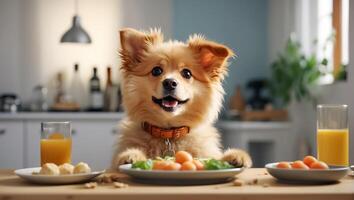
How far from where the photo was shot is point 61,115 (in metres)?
4.25

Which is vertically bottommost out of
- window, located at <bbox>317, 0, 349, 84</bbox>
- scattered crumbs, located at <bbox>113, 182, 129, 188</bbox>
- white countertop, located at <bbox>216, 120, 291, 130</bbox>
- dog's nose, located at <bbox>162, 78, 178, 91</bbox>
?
scattered crumbs, located at <bbox>113, 182, 129, 188</bbox>

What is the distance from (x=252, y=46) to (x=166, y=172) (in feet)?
12.5

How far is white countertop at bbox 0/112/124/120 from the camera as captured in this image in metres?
4.16

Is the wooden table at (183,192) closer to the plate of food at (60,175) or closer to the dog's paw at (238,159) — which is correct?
the plate of food at (60,175)

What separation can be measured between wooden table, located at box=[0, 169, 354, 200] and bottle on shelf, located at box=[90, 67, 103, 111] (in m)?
3.34

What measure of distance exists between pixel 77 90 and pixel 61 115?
0.63 metres

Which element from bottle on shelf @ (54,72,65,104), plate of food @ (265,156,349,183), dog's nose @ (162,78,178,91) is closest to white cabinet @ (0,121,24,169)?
bottle on shelf @ (54,72,65,104)

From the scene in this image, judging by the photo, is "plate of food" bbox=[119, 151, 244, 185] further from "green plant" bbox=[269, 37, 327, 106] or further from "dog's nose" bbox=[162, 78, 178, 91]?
"green plant" bbox=[269, 37, 327, 106]

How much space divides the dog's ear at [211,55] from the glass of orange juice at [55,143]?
1.76ft

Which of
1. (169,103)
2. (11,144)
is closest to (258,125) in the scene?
(11,144)

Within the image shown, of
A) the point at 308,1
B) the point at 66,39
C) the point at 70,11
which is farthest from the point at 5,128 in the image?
the point at 308,1

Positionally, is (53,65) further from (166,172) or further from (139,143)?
(166,172)

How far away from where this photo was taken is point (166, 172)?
1.23 m

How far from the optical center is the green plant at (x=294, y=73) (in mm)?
4004
